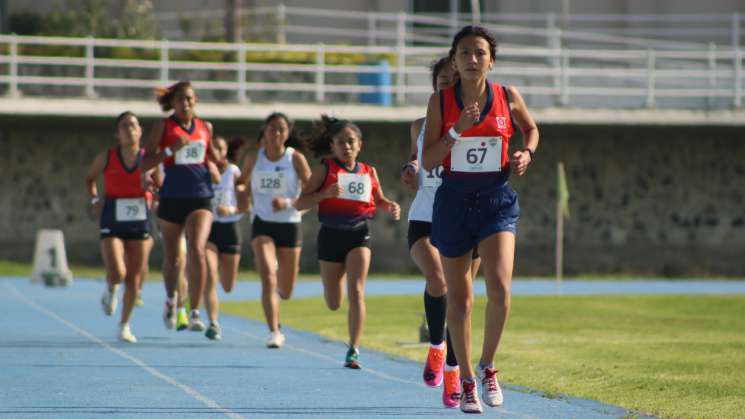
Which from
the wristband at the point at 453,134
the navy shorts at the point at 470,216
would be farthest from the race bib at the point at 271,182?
the wristband at the point at 453,134

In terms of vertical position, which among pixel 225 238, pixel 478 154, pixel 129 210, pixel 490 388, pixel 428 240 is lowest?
pixel 490 388

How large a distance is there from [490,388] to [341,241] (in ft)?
12.6

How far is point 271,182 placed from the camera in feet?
45.9

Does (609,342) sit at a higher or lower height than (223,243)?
lower

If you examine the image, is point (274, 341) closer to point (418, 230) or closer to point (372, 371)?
point (372, 371)

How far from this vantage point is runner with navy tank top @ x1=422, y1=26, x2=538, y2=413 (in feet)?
28.0

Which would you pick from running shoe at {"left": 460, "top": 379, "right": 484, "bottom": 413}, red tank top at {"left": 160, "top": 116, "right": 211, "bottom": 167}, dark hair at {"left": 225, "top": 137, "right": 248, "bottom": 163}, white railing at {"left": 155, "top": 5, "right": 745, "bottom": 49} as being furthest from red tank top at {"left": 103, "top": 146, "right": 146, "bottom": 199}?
white railing at {"left": 155, "top": 5, "right": 745, "bottom": 49}

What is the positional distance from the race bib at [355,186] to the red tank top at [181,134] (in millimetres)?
2311

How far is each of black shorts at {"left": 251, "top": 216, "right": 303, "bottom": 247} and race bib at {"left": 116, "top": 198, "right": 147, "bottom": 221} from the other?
141cm

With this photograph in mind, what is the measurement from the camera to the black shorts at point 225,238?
1548 centimetres

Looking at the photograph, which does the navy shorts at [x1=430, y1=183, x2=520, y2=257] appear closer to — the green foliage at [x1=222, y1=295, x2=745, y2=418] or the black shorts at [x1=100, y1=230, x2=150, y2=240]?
the green foliage at [x1=222, y1=295, x2=745, y2=418]

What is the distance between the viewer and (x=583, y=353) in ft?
44.9

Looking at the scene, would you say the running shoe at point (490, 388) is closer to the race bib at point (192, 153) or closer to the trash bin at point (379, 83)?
the race bib at point (192, 153)

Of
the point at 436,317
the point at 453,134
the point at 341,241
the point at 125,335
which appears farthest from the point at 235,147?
the point at 453,134
